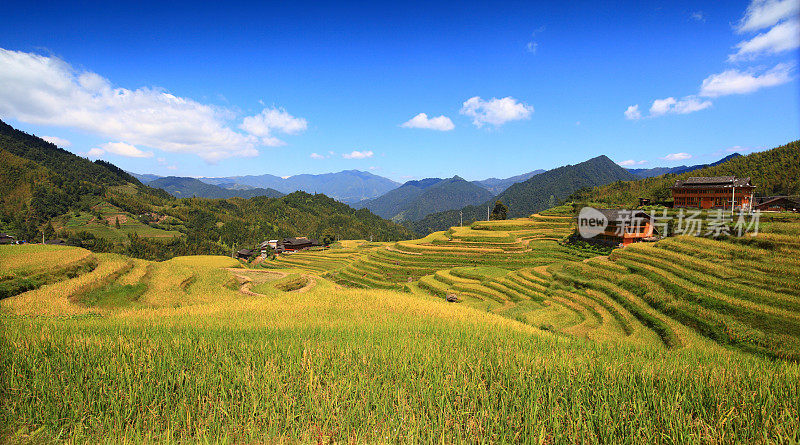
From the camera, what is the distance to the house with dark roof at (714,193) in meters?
40.2

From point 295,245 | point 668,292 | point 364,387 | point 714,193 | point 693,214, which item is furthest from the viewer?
point 295,245

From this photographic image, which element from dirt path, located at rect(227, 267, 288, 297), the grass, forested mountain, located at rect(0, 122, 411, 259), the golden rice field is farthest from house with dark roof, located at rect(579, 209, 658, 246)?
the grass

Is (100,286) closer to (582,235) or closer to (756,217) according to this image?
(756,217)

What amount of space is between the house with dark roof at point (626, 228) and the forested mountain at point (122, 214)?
78.2 meters

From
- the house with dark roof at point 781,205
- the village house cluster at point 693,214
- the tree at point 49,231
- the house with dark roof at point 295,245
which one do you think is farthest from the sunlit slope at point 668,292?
the tree at point 49,231

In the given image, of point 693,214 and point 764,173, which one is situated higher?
point 764,173

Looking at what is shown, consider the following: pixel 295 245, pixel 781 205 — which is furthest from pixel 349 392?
pixel 295 245

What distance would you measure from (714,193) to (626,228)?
2037 cm

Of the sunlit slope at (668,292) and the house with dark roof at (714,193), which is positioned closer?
the sunlit slope at (668,292)

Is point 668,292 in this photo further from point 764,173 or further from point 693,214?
point 764,173

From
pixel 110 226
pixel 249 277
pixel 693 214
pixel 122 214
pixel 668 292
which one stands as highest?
pixel 693 214

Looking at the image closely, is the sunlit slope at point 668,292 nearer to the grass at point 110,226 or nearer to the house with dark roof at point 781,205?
the house with dark roof at point 781,205

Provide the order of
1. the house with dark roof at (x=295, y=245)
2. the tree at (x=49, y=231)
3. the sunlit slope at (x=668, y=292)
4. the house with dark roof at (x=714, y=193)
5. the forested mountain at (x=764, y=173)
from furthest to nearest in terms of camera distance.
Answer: the tree at (x=49, y=231)
the house with dark roof at (x=295, y=245)
the forested mountain at (x=764, y=173)
the house with dark roof at (x=714, y=193)
the sunlit slope at (x=668, y=292)

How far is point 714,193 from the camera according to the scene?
4209 cm
